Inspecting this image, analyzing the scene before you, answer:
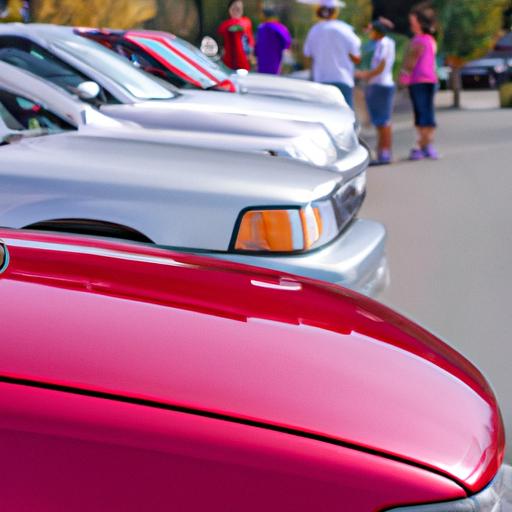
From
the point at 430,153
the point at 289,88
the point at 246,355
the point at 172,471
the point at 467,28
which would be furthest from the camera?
the point at 467,28

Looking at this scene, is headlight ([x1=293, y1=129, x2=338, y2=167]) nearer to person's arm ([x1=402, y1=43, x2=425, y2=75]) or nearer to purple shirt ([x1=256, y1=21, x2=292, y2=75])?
person's arm ([x1=402, y1=43, x2=425, y2=75])

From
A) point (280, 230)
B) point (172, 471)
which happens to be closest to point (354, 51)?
point (280, 230)

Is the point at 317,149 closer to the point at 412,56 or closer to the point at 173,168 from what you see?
Answer: the point at 173,168

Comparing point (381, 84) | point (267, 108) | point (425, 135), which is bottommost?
point (425, 135)

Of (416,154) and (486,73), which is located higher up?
(416,154)

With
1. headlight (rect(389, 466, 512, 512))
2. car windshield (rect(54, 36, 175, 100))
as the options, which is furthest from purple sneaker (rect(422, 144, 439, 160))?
headlight (rect(389, 466, 512, 512))

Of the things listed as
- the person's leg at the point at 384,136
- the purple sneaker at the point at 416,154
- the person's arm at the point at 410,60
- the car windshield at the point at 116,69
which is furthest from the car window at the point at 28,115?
the purple sneaker at the point at 416,154

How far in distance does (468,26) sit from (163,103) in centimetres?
1479

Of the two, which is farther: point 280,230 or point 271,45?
point 271,45

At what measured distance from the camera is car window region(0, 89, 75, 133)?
5.07 meters

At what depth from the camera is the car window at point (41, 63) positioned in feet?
20.5

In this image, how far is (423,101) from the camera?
11180 millimetres

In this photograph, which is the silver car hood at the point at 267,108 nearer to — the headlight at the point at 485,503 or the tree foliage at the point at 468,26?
the headlight at the point at 485,503

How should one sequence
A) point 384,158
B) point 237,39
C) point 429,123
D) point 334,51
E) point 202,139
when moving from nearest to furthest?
point 202,139 → point 334,51 → point 429,123 → point 384,158 → point 237,39
